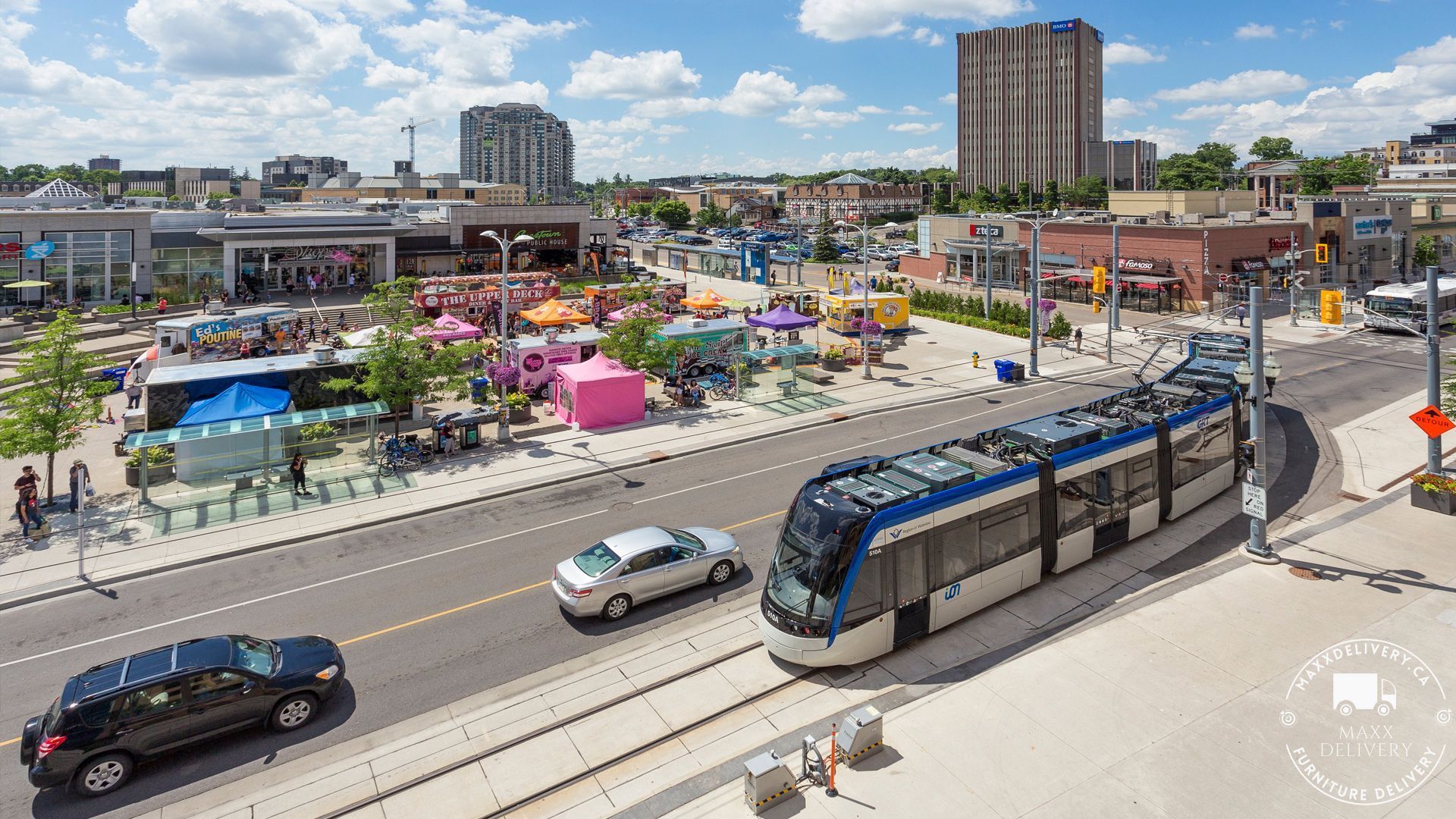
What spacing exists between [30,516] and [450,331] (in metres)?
20.4

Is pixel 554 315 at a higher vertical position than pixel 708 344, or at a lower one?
higher

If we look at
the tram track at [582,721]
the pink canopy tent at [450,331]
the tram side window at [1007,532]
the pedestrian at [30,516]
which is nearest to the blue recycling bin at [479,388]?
the pink canopy tent at [450,331]

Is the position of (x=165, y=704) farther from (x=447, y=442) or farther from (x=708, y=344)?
(x=708, y=344)

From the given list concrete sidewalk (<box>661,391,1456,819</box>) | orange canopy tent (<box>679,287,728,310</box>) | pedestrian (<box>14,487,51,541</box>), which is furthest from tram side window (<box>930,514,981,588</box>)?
orange canopy tent (<box>679,287,728,310</box>)

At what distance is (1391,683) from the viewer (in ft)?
37.5

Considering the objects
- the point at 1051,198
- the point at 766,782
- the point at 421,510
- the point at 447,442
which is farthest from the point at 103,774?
the point at 1051,198

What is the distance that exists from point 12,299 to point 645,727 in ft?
186

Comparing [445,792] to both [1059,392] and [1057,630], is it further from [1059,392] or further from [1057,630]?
[1059,392]

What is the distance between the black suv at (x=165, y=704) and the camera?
1022 cm

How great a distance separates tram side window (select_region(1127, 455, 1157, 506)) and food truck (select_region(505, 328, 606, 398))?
21.1 metres

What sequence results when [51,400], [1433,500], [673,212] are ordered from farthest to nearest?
1. [673,212]
2. [51,400]
3. [1433,500]

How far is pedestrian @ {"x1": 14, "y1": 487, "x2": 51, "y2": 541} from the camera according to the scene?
19250 mm

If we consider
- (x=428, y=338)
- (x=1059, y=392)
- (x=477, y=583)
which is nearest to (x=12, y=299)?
(x=428, y=338)

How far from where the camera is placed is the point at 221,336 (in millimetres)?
36031
